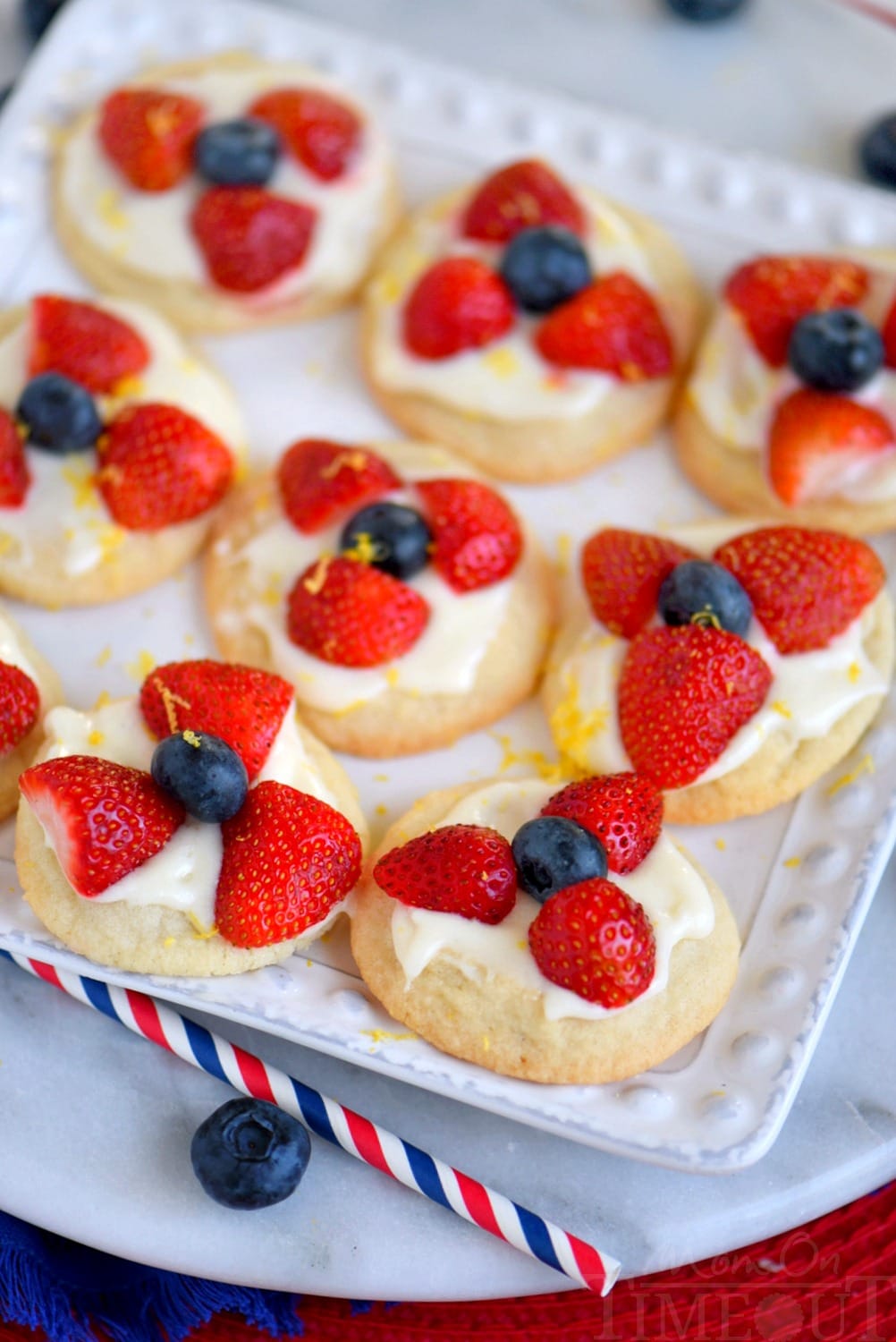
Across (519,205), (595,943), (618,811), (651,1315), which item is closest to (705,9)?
(519,205)

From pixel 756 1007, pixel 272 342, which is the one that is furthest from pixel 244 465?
pixel 756 1007

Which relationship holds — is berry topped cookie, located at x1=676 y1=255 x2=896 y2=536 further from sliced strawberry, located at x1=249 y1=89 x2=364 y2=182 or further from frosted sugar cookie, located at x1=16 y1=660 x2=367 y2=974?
frosted sugar cookie, located at x1=16 y1=660 x2=367 y2=974

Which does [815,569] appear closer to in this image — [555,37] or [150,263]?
[150,263]

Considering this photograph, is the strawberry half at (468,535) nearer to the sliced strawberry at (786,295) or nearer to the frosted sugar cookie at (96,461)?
the frosted sugar cookie at (96,461)

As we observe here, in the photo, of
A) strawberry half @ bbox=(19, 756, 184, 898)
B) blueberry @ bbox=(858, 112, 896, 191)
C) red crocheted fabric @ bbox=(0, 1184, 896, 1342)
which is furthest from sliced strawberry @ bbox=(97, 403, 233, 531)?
blueberry @ bbox=(858, 112, 896, 191)

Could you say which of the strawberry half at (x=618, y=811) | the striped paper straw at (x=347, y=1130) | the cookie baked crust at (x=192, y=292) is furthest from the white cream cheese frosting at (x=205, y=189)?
the striped paper straw at (x=347, y=1130)

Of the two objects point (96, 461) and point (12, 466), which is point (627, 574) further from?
point (12, 466)

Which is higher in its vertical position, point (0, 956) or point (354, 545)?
point (354, 545)
